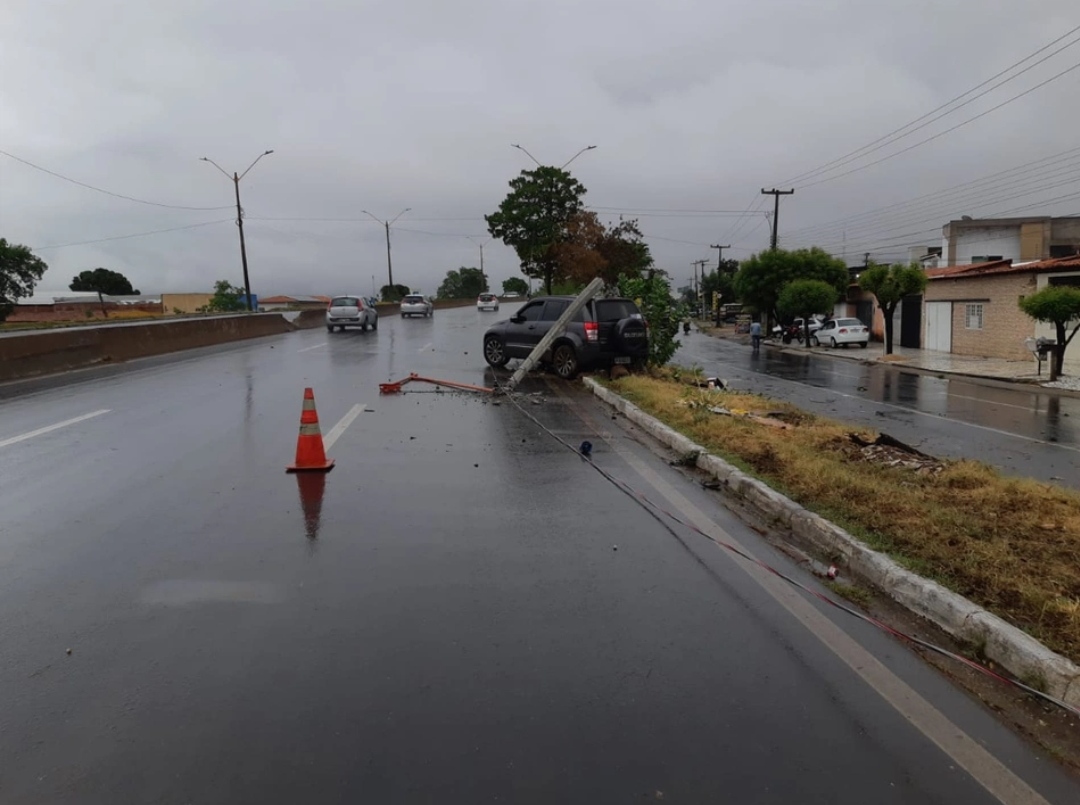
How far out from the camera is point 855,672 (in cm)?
424

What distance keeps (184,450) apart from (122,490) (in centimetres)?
187

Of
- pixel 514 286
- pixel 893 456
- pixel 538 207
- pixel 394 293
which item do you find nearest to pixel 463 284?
pixel 514 286

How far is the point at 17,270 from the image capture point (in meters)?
74.8

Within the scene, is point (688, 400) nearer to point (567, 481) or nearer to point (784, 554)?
point (567, 481)

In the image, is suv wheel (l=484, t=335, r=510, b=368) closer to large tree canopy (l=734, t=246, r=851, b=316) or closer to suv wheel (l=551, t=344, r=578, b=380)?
suv wheel (l=551, t=344, r=578, b=380)

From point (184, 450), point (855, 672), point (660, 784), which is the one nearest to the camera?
→ point (660, 784)

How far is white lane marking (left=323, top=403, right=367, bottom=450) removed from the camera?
10172 millimetres

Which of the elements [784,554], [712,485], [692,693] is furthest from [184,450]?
[692,693]

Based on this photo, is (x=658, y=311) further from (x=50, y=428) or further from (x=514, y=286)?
(x=514, y=286)

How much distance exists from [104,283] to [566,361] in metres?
122

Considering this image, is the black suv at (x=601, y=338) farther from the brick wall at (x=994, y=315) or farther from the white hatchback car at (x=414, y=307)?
the white hatchback car at (x=414, y=307)

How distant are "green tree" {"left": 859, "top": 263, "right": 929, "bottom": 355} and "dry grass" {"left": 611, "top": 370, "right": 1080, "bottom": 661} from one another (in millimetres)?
26381

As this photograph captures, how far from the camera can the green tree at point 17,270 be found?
73625mm

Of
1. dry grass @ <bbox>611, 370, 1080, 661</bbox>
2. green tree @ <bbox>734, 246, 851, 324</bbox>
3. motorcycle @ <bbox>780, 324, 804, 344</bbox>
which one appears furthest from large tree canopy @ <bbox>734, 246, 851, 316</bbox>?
dry grass @ <bbox>611, 370, 1080, 661</bbox>
